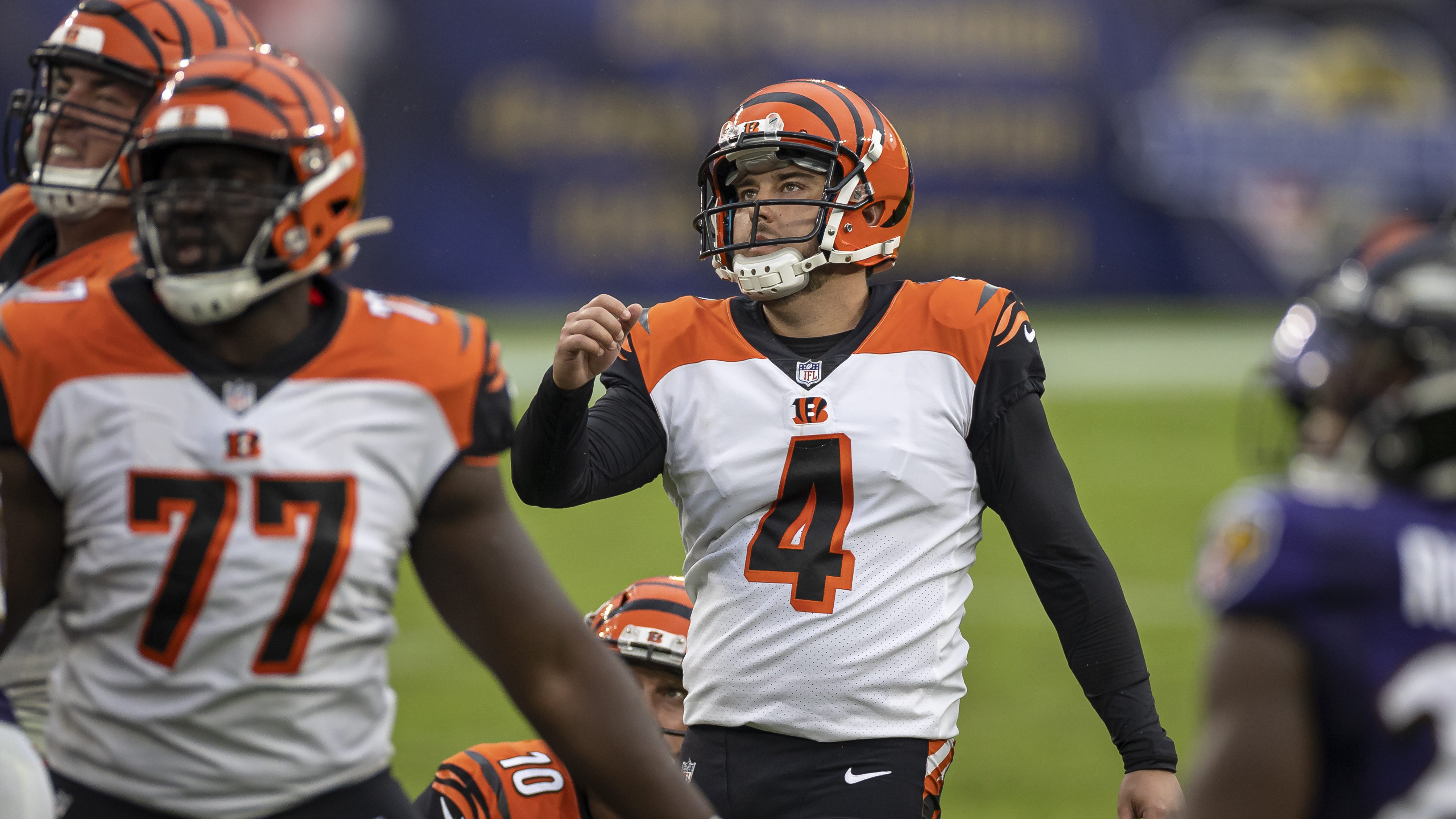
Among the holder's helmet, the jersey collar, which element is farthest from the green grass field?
the holder's helmet

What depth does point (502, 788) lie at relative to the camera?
3.22 m

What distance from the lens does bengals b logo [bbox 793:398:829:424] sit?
3088mm

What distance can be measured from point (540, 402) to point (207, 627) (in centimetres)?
103

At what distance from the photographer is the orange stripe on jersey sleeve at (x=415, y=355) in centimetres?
218

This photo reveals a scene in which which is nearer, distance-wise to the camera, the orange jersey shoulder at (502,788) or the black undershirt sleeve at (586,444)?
the black undershirt sleeve at (586,444)

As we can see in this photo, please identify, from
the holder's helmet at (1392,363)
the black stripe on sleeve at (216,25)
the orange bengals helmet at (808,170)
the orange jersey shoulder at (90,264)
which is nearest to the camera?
the holder's helmet at (1392,363)

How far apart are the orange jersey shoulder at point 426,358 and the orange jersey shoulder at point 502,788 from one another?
110 cm

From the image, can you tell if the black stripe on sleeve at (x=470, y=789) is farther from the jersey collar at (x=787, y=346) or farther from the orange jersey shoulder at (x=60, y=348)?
the orange jersey shoulder at (x=60, y=348)

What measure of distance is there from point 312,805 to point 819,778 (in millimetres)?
1084

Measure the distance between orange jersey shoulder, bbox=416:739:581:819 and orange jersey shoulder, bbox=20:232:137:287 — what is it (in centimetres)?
112

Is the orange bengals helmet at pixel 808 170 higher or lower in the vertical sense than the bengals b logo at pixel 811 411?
higher

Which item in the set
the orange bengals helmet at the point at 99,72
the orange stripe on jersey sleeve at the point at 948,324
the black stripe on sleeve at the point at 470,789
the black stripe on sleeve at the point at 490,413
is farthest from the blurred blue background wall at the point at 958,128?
the black stripe on sleeve at the point at 490,413

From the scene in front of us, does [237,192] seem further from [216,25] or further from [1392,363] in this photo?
[1392,363]

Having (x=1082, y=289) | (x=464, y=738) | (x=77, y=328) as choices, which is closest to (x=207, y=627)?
(x=77, y=328)
